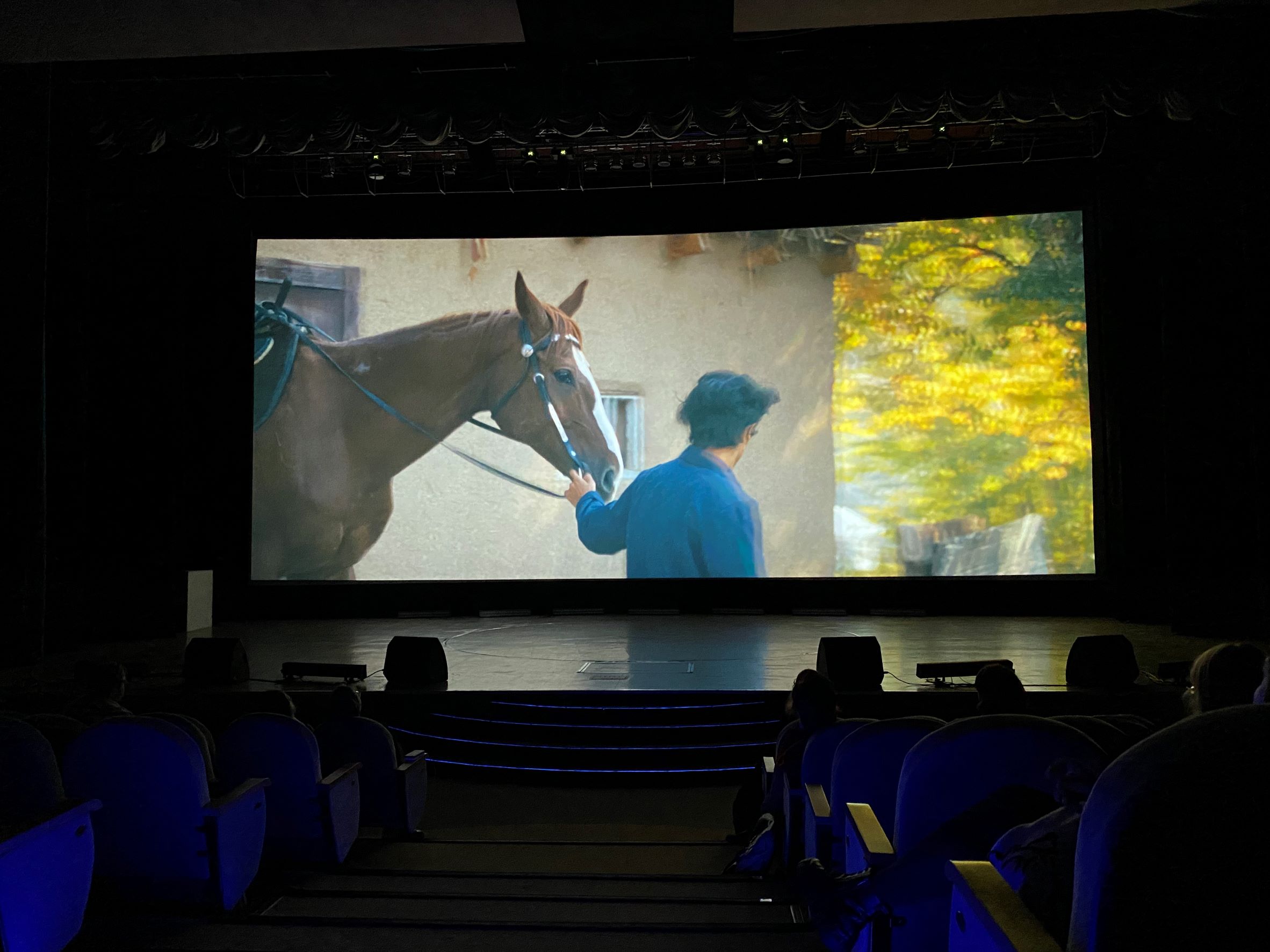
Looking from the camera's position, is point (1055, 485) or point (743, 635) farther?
point (1055, 485)

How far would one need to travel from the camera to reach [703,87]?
7.05 m

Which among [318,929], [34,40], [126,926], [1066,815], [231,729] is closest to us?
[1066,815]

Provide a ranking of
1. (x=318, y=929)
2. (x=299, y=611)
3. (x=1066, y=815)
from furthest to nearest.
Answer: (x=299, y=611)
(x=318, y=929)
(x=1066, y=815)

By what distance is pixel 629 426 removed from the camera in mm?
10898

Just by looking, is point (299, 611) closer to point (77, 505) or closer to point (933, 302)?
point (77, 505)

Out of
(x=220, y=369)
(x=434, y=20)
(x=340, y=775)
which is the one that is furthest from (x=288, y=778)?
(x=220, y=369)

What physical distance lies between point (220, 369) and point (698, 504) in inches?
229

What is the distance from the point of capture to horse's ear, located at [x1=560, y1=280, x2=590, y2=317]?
11.1m

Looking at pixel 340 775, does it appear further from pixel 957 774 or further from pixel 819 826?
pixel 957 774

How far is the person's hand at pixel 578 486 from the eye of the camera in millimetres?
10875

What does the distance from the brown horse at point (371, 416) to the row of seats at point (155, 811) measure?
7.81 metres

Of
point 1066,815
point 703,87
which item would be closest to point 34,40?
A: point 703,87

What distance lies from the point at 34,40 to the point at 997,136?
8.26 metres

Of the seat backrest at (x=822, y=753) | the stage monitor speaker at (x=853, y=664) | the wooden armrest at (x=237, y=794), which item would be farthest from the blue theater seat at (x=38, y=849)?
the stage monitor speaker at (x=853, y=664)
